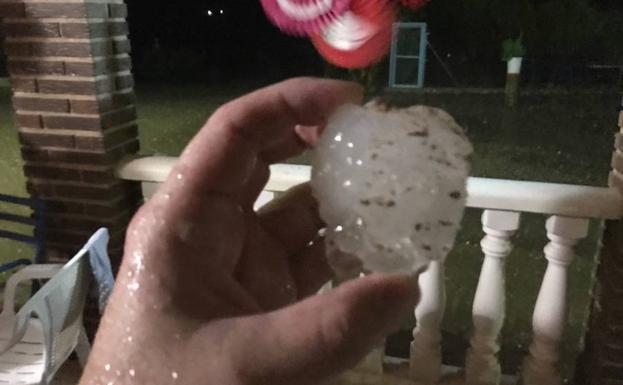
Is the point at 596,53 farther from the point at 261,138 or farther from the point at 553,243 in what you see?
the point at 261,138

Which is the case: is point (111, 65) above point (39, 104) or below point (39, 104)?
above

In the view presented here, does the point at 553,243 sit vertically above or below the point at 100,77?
below

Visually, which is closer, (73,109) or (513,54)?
(73,109)

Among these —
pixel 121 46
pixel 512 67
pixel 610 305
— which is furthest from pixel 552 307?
pixel 512 67

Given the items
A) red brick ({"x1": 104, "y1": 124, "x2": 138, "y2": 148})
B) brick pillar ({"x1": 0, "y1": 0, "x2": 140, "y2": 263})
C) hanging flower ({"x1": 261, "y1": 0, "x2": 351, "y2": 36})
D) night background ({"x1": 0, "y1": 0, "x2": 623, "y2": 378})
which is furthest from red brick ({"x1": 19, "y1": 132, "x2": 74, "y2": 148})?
hanging flower ({"x1": 261, "y1": 0, "x2": 351, "y2": 36})

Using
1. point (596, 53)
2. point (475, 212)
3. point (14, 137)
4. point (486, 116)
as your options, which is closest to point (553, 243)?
point (475, 212)

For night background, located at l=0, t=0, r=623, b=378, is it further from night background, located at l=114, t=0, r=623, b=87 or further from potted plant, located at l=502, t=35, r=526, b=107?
potted plant, located at l=502, t=35, r=526, b=107

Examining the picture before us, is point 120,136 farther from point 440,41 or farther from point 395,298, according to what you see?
point 440,41
